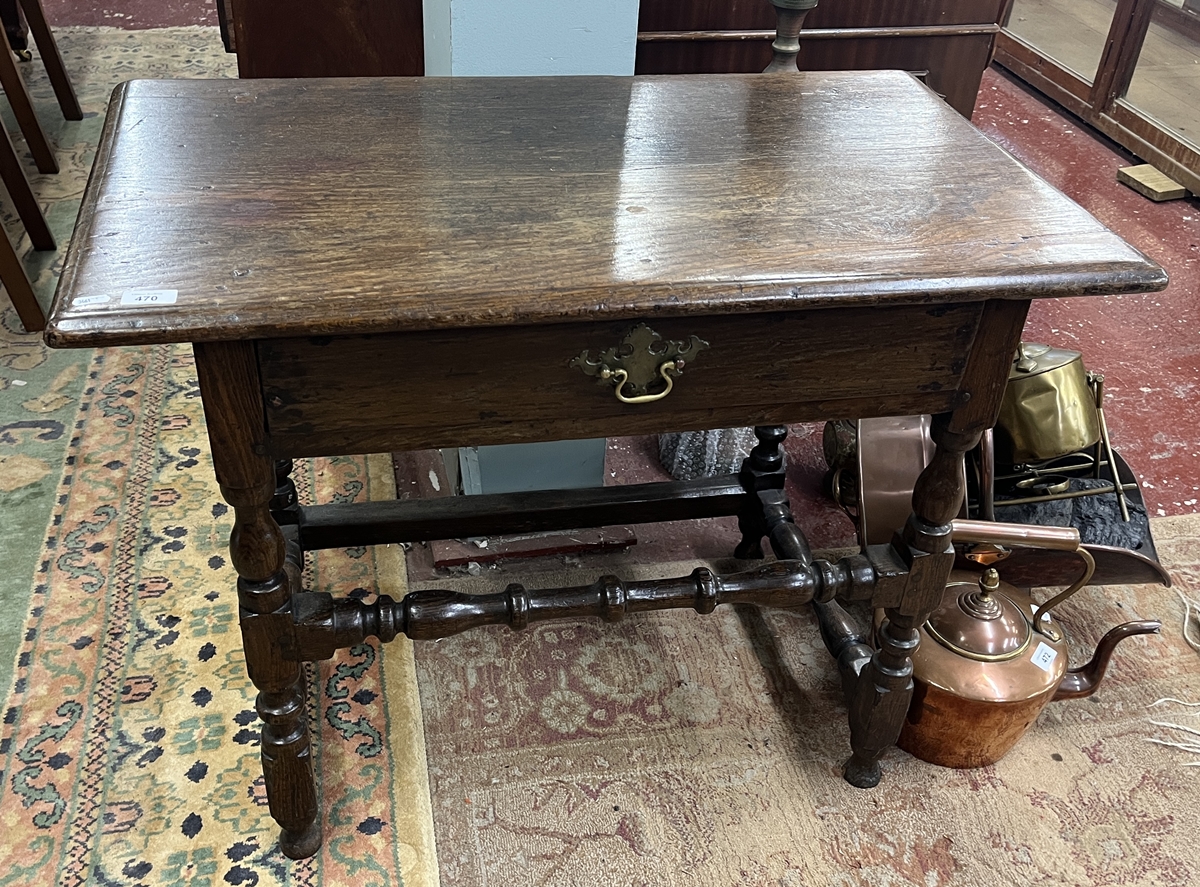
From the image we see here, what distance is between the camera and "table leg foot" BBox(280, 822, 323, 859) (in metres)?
1.44

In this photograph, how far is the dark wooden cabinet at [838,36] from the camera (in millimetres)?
2416

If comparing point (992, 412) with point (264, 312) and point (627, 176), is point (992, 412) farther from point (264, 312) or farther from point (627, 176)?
point (264, 312)

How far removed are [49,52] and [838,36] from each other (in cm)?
243

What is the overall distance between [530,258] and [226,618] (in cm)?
105

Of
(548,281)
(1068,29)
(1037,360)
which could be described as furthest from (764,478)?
(1068,29)

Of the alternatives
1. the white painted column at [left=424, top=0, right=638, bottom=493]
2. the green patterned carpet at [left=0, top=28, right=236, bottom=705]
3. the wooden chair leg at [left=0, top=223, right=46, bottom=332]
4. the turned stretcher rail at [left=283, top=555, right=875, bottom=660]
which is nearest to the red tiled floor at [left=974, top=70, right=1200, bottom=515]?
the turned stretcher rail at [left=283, top=555, right=875, bottom=660]

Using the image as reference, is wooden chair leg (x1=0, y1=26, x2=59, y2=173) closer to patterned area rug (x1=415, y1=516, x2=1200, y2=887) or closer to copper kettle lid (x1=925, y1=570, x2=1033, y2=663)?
patterned area rug (x1=415, y1=516, x2=1200, y2=887)

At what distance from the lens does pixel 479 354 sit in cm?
108

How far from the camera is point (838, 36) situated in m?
2.54

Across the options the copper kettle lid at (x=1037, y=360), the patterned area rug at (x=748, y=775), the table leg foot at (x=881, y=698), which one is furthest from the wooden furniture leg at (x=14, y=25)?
the table leg foot at (x=881, y=698)

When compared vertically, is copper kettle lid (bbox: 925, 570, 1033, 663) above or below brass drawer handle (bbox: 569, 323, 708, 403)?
below

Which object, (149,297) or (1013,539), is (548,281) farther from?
(1013,539)

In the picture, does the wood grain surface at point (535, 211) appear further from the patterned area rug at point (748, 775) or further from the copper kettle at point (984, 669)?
the patterned area rug at point (748, 775)

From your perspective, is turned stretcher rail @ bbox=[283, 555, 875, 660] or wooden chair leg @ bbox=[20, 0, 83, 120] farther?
wooden chair leg @ bbox=[20, 0, 83, 120]
